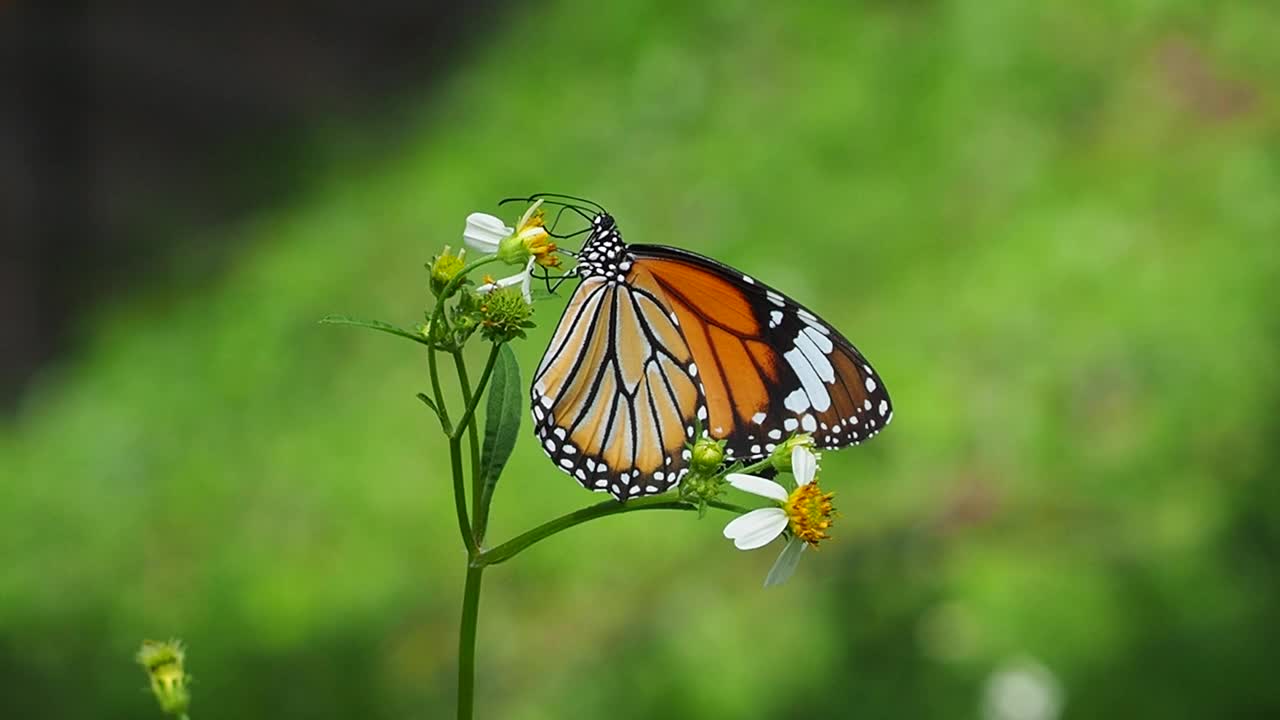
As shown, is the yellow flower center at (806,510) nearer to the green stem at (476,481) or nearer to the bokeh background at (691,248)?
the green stem at (476,481)

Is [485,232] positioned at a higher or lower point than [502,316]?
higher

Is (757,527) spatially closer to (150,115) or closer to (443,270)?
(443,270)

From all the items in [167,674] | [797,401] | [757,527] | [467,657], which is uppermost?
[797,401]

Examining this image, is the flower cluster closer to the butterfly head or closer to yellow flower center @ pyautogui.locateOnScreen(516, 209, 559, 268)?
yellow flower center @ pyautogui.locateOnScreen(516, 209, 559, 268)

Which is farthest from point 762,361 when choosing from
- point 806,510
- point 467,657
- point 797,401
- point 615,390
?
point 467,657

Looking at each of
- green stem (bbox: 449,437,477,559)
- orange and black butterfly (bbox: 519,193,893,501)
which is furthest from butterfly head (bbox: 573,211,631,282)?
green stem (bbox: 449,437,477,559)

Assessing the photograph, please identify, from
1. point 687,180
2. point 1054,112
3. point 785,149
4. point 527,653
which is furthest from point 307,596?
point 1054,112

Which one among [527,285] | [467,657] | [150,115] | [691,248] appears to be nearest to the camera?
[467,657]
